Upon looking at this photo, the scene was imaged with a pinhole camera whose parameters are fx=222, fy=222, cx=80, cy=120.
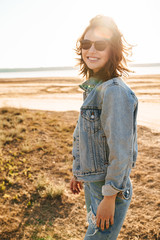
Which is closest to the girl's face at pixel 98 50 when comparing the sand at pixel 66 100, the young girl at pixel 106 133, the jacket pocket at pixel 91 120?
the young girl at pixel 106 133

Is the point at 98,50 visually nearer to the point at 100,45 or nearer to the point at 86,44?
the point at 100,45

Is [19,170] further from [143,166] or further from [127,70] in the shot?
[127,70]

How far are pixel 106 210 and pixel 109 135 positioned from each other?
1.45ft

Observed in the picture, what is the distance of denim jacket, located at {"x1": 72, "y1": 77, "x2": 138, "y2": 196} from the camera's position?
1.21 meters

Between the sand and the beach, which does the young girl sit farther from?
the sand

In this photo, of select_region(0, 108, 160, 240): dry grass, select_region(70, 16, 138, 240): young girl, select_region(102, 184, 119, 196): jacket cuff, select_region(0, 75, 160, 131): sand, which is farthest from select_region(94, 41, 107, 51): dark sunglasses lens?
select_region(0, 75, 160, 131): sand

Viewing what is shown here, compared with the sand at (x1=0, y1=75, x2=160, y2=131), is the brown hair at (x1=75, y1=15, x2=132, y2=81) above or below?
above

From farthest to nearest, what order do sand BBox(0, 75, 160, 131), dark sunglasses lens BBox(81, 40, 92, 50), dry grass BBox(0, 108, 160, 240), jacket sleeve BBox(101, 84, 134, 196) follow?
sand BBox(0, 75, 160, 131), dry grass BBox(0, 108, 160, 240), dark sunglasses lens BBox(81, 40, 92, 50), jacket sleeve BBox(101, 84, 134, 196)

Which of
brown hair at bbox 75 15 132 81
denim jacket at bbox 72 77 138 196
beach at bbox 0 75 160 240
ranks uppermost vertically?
brown hair at bbox 75 15 132 81

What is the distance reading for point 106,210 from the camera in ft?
4.24

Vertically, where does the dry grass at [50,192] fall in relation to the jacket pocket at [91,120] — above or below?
below

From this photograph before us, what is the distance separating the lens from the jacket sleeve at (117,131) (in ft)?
3.96

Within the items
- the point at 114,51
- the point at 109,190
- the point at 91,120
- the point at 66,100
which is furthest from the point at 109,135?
the point at 66,100

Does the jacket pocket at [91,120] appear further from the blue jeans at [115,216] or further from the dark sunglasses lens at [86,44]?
the dark sunglasses lens at [86,44]
